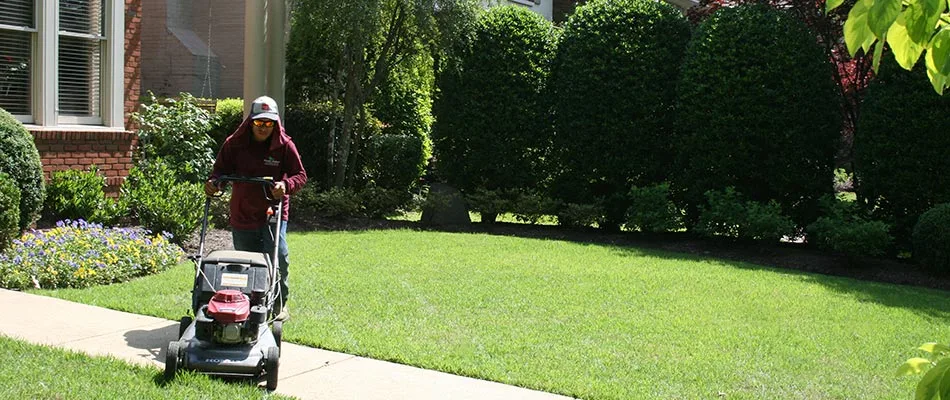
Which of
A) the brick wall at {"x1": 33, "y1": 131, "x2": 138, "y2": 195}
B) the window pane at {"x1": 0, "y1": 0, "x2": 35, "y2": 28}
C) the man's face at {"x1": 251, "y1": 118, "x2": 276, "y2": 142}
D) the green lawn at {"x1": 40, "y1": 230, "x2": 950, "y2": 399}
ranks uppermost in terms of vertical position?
the window pane at {"x1": 0, "y1": 0, "x2": 35, "y2": 28}

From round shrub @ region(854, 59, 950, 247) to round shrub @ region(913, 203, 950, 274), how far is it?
0.64 metres

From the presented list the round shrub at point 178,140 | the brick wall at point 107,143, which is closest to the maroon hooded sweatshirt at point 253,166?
the brick wall at point 107,143

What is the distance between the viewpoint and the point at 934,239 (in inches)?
452

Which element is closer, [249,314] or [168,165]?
[249,314]

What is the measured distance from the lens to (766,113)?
44.8 ft

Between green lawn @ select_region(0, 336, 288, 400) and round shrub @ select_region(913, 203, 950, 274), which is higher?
round shrub @ select_region(913, 203, 950, 274)

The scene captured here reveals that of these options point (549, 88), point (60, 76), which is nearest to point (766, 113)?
point (549, 88)

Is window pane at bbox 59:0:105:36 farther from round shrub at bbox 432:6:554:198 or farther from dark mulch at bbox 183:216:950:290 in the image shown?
round shrub at bbox 432:6:554:198

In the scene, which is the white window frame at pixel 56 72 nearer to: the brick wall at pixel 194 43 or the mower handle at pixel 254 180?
the mower handle at pixel 254 180

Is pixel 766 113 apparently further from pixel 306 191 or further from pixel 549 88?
pixel 306 191

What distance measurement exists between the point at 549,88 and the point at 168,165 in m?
6.20

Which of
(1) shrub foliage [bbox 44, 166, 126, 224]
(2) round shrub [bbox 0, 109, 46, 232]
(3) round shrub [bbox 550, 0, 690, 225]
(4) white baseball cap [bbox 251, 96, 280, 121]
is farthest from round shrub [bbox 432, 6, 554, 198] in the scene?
(4) white baseball cap [bbox 251, 96, 280, 121]

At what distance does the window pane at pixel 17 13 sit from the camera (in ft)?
37.8

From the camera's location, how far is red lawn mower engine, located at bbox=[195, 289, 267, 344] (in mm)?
5594
